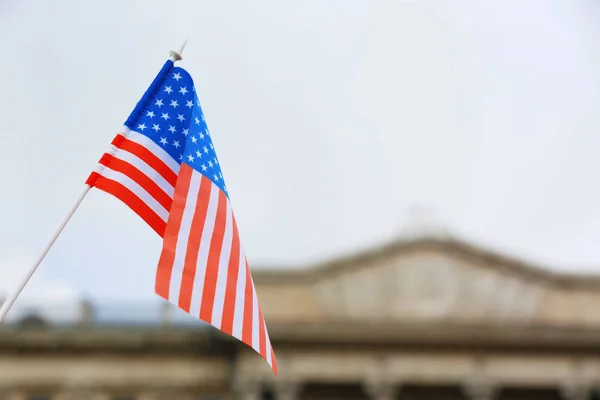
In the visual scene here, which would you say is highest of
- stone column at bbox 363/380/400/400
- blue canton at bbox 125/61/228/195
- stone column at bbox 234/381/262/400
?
stone column at bbox 363/380/400/400

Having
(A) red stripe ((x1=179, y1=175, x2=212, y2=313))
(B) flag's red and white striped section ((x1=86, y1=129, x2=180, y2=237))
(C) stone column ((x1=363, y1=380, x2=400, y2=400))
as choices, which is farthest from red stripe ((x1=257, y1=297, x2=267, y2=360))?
(C) stone column ((x1=363, y1=380, x2=400, y2=400))

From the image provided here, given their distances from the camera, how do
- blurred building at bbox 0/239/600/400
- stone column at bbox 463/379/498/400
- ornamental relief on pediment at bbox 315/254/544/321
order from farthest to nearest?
ornamental relief on pediment at bbox 315/254/544/321 → blurred building at bbox 0/239/600/400 → stone column at bbox 463/379/498/400

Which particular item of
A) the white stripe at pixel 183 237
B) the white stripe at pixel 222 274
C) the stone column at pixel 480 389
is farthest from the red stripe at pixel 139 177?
the stone column at pixel 480 389

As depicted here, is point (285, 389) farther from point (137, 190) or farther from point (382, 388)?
point (137, 190)

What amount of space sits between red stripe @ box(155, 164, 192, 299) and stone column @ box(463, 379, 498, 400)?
776 inches

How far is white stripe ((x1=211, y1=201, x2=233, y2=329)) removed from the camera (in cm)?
799

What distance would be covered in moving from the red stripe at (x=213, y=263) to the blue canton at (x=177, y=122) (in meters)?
0.37

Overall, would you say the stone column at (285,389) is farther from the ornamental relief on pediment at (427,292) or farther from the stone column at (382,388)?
the ornamental relief on pediment at (427,292)

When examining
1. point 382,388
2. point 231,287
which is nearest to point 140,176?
point 231,287

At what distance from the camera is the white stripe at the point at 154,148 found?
8.26 m

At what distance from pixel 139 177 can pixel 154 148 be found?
0.37 meters

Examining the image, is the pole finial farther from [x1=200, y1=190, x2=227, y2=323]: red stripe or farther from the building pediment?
the building pediment

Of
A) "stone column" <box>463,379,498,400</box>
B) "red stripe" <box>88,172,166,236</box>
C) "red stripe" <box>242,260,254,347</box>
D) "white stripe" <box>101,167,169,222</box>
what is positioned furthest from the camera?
"stone column" <box>463,379,498,400</box>

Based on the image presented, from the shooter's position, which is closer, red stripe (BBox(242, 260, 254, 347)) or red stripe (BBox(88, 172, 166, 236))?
red stripe (BBox(88, 172, 166, 236))
